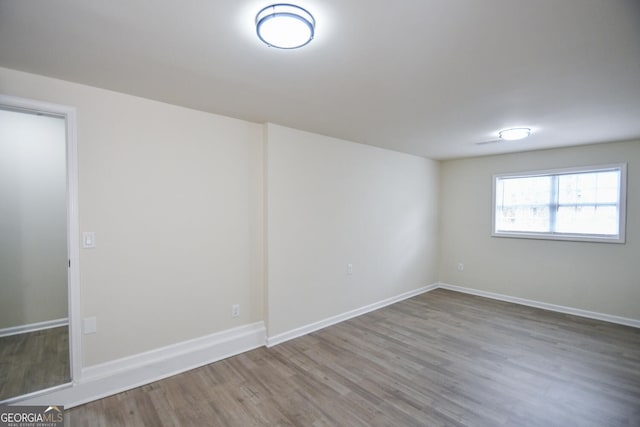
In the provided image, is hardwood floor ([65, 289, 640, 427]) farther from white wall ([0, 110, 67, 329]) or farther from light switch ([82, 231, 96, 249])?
white wall ([0, 110, 67, 329])

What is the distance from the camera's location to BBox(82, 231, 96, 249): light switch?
7.27ft

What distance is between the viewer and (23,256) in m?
3.26

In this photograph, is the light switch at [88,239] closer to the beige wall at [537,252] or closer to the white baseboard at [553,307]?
the beige wall at [537,252]

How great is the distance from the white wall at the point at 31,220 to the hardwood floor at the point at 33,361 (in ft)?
1.09

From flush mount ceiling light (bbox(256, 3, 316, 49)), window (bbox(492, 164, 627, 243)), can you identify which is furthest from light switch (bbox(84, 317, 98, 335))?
window (bbox(492, 164, 627, 243))

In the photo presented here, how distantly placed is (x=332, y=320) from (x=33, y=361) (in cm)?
305

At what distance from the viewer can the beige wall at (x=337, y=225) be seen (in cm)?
322

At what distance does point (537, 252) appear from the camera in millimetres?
4410

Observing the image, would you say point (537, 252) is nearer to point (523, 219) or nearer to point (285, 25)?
point (523, 219)

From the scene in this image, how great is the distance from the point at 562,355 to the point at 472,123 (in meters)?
2.65

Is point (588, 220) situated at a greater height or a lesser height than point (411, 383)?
greater

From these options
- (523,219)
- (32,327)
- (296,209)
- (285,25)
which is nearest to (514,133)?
(523,219)

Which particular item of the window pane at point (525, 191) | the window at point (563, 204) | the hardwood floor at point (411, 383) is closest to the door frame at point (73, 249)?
the hardwood floor at point (411, 383)

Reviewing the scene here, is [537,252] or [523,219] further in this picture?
[523,219]
